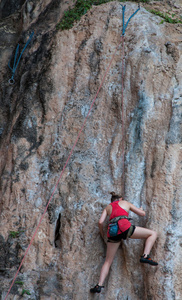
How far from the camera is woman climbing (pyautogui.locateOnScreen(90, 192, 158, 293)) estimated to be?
17.3 ft

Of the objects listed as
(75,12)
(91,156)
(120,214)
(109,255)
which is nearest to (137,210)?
(120,214)

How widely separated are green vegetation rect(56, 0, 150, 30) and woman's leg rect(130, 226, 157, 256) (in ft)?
16.4

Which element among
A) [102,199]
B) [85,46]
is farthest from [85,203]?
[85,46]

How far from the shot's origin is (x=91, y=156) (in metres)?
6.39

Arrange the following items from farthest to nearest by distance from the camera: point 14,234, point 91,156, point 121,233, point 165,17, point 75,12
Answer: point 75,12 < point 165,17 < point 91,156 < point 14,234 < point 121,233

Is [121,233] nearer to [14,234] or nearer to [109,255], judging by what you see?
[109,255]

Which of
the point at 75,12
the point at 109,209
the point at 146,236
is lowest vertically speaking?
the point at 146,236

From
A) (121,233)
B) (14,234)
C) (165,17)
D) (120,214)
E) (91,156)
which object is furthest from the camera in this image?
(165,17)

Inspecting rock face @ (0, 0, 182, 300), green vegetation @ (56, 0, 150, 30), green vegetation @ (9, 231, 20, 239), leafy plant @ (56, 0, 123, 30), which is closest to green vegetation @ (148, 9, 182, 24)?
rock face @ (0, 0, 182, 300)

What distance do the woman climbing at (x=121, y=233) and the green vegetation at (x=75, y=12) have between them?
4.52 metres

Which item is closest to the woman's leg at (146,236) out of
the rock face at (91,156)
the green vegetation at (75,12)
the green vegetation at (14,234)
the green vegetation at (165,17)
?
the rock face at (91,156)

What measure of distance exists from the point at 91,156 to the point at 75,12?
379 cm

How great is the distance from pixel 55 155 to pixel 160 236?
8.42 feet

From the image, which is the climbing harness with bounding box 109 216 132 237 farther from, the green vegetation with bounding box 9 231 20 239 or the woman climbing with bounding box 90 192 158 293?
the green vegetation with bounding box 9 231 20 239
